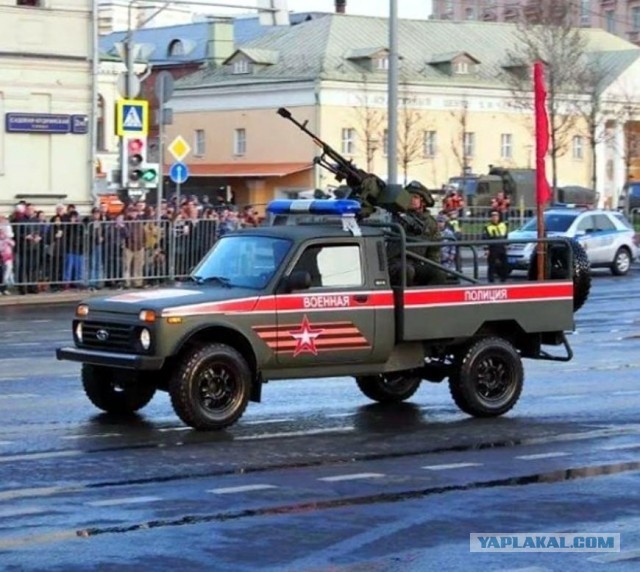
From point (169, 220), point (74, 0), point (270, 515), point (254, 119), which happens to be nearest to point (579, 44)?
point (254, 119)

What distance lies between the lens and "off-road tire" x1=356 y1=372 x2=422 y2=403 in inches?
642

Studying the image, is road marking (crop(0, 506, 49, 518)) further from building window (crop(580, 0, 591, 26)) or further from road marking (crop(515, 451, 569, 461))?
building window (crop(580, 0, 591, 26))

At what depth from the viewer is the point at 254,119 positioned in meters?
75.7

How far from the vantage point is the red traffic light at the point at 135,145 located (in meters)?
35.8

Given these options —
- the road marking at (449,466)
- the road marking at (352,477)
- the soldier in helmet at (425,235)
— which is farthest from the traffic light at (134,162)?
the road marking at (352,477)

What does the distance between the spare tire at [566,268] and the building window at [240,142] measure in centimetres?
5967

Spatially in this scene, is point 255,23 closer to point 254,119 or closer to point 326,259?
point 254,119

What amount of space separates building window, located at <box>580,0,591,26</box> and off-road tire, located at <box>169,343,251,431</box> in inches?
4125

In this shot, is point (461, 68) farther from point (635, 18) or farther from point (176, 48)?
point (635, 18)

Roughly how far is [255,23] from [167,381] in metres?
77.0

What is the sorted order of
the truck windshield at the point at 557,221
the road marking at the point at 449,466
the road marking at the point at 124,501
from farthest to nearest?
the truck windshield at the point at 557,221
the road marking at the point at 449,466
the road marking at the point at 124,501

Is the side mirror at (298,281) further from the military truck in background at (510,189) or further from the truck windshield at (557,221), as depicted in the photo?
the military truck in background at (510,189)

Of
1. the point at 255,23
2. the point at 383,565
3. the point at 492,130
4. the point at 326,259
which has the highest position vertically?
the point at 255,23

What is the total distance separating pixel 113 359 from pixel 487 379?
3.55 m
